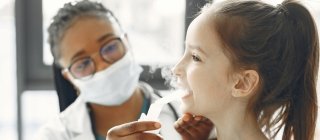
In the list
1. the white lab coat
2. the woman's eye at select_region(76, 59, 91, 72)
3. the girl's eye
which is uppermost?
the girl's eye

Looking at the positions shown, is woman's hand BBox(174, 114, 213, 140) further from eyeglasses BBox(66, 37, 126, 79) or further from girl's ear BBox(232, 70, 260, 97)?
eyeglasses BBox(66, 37, 126, 79)

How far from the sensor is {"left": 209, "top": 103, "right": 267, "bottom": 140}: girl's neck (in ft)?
3.30

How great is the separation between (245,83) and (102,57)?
0.63 metres

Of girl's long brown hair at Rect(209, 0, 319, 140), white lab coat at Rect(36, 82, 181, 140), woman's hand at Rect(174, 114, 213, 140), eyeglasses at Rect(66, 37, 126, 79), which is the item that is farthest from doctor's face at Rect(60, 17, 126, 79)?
girl's long brown hair at Rect(209, 0, 319, 140)

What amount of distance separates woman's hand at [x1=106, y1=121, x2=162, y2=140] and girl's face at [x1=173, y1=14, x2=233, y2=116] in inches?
3.8

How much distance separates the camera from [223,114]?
3.29 feet

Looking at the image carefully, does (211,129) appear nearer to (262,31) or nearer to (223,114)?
(223,114)

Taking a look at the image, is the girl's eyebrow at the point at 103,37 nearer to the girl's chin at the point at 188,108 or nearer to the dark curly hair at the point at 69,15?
the dark curly hair at the point at 69,15

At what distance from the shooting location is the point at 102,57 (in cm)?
146

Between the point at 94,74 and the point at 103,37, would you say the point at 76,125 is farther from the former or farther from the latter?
the point at 103,37

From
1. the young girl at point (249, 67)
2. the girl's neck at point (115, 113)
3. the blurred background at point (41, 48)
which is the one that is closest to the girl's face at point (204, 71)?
the young girl at point (249, 67)

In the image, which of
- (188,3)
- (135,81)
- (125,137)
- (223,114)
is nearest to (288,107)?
(223,114)

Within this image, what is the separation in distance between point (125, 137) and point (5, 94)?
3.83 feet

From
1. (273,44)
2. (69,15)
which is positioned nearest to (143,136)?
(273,44)
